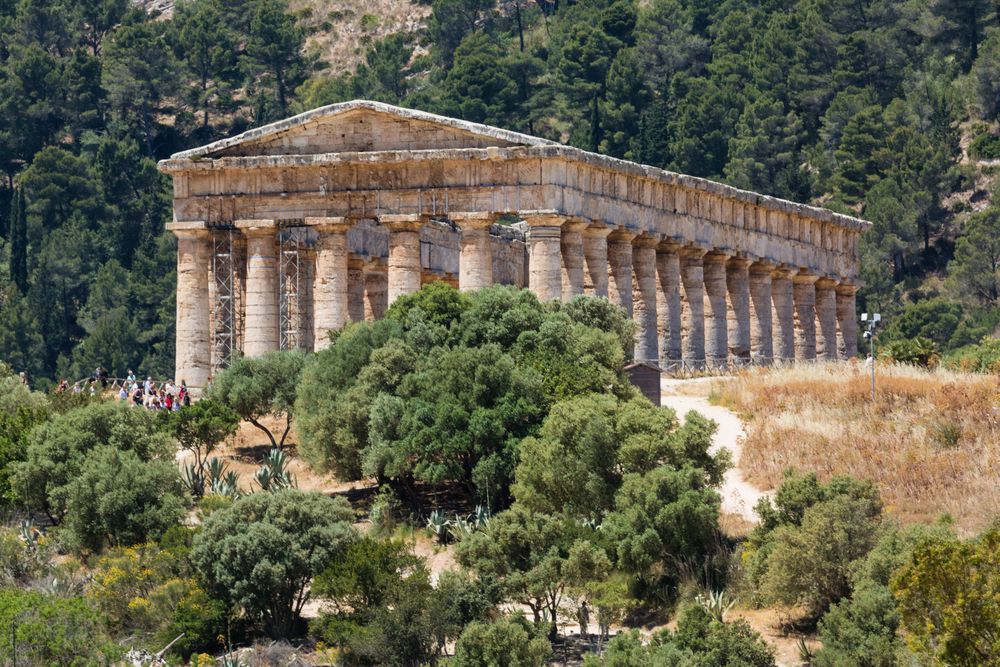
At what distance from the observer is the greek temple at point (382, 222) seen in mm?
61812

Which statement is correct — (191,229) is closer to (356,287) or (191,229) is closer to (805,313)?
(356,287)

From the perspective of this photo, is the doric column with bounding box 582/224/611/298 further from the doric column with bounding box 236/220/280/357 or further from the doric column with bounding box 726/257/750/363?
the doric column with bounding box 726/257/750/363

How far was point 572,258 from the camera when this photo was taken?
63.1 metres

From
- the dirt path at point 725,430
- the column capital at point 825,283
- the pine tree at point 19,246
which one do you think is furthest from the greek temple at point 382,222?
the pine tree at point 19,246

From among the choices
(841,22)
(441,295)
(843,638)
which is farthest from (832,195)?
(843,638)

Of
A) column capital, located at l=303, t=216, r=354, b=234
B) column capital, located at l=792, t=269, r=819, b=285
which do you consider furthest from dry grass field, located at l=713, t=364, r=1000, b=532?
column capital, located at l=792, t=269, r=819, b=285

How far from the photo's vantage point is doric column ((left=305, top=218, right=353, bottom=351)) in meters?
63.1

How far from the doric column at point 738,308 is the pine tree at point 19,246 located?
52.4 m

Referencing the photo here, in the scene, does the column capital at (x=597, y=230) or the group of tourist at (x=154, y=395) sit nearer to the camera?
the group of tourist at (x=154, y=395)

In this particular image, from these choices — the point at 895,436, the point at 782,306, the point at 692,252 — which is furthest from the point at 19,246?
the point at 895,436

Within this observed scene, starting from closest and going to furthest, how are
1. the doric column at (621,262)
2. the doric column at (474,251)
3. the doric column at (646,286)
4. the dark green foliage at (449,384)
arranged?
the dark green foliage at (449,384) < the doric column at (474,251) < the doric column at (621,262) < the doric column at (646,286)

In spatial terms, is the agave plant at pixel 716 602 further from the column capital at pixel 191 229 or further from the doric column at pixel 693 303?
the doric column at pixel 693 303

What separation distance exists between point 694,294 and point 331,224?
1404cm

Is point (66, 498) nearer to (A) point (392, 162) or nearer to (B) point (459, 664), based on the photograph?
(B) point (459, 664)
